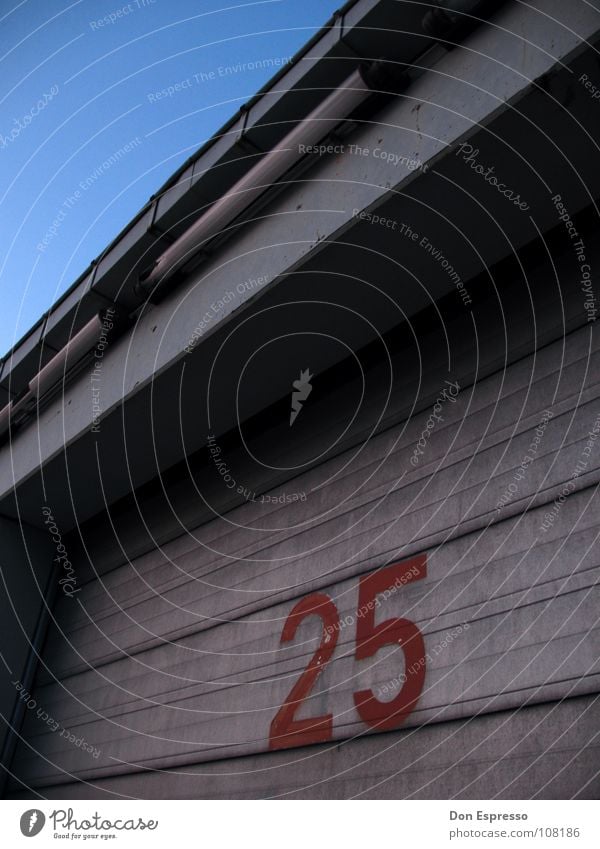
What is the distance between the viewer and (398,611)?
4781 millimetres

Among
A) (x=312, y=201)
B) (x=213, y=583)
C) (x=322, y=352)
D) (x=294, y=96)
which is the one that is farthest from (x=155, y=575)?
(x=294, y=96)

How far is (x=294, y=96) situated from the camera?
20.1 feet

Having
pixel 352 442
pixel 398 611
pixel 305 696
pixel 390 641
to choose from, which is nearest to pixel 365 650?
pixel 390 641

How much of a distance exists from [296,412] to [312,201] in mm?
1835

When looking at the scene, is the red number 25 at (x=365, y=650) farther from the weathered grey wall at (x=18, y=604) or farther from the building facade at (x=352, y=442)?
the weathered grey wall at (x=18, y=604)

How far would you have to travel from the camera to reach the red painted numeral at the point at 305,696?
4.89 m
